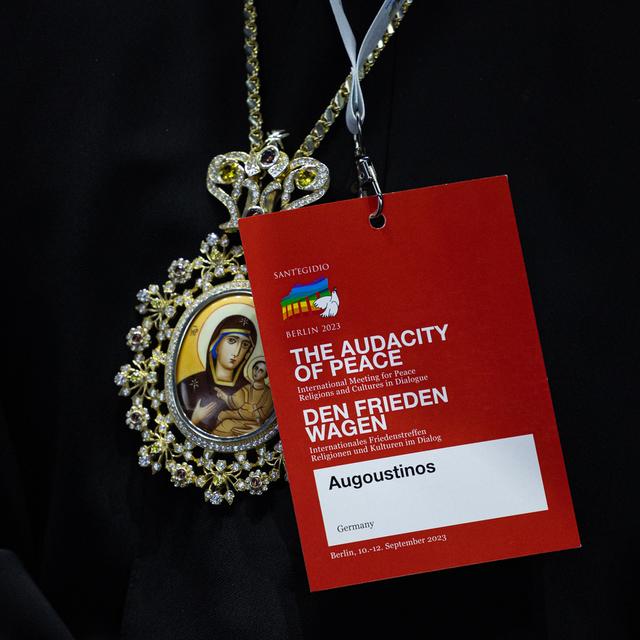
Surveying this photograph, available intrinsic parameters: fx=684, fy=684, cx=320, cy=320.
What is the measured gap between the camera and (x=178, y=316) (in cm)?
56

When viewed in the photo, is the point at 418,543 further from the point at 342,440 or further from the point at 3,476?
the point at 3,476

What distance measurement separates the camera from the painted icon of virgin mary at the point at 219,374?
0.53 m

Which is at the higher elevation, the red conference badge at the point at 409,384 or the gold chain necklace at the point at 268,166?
the gold chain necklace at the point at 268,166

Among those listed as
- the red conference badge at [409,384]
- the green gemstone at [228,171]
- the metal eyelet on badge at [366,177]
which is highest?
the green gemstone at [228,171]

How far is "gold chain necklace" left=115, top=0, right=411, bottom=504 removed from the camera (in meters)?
0.53

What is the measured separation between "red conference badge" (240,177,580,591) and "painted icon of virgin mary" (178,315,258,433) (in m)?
0.06

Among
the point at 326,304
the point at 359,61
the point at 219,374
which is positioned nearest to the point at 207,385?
the point at 219,374

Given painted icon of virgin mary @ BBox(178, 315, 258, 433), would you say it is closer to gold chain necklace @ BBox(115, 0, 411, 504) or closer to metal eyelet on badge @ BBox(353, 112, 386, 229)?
gold chain necklace @ BBox(115, 0, 411, 504)

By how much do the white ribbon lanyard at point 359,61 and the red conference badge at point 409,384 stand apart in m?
0.04

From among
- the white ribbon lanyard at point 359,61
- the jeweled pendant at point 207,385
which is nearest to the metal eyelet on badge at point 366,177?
the white ribbon lanyard at point 359,61

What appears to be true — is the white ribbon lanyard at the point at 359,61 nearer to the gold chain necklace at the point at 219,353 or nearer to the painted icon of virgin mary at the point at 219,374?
the gold chain necklace at the point at 219,353

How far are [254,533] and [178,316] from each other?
0.60ft

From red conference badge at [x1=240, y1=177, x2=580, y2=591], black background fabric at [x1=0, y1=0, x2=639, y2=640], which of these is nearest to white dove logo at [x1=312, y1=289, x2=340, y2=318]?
red conference badge at [x1=240, y1=177, x2=580, y2=591]

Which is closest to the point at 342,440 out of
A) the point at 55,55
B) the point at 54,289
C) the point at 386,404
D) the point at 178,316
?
the point at 386,404
